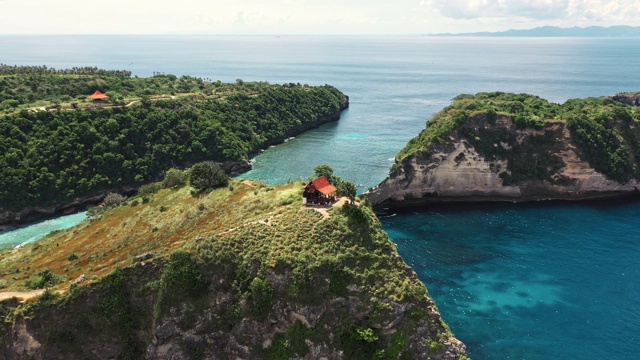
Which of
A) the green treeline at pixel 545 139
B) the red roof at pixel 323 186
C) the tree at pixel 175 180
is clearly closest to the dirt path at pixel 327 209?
the red roof at pixel 323 186

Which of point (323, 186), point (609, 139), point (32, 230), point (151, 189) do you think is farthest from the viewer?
point (609, 139)

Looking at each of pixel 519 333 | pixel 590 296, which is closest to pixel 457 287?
pixel 519 333

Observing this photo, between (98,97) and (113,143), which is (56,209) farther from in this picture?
(98,97)

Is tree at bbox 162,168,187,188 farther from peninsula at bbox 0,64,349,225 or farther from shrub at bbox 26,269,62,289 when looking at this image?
shrub at bbox 26,269,62,289

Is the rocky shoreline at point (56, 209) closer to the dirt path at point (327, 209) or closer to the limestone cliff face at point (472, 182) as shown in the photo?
the limestone cliff face at point (472, 182)

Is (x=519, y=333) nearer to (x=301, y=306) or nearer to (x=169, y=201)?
(x=301, y=306)

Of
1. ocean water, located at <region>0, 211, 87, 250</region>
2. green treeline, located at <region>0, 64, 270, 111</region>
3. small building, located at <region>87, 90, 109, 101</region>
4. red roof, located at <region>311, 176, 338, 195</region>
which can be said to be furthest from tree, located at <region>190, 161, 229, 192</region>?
small building, located at <region>87, 90, 109, 101</region>

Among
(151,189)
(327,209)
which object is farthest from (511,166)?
(151,189)
